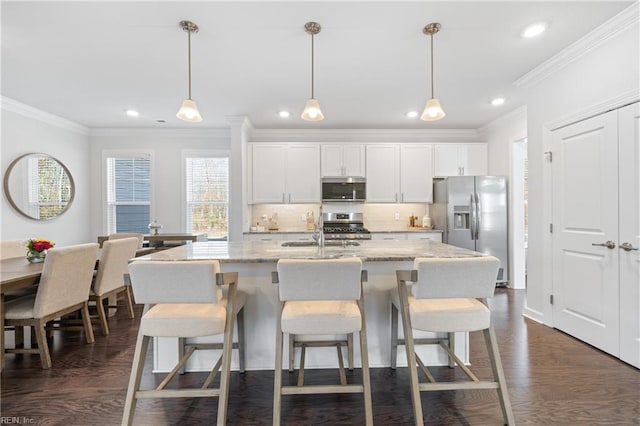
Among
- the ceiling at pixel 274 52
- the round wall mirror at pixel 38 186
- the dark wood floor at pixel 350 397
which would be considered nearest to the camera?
the dark wood floor at pixel 350 397

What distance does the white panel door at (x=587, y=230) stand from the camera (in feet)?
8.21

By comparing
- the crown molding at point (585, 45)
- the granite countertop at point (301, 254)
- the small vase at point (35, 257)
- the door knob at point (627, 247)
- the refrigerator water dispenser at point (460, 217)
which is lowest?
the small vase at point (35, 257)

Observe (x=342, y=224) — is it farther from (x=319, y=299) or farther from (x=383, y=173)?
(x=319, y=299)

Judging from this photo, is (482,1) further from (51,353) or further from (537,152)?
(51,353)

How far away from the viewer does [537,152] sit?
131 inches

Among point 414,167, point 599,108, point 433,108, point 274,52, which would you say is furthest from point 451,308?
point 414,167

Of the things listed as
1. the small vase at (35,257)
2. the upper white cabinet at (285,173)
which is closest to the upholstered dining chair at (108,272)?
the small vase at (35,257)

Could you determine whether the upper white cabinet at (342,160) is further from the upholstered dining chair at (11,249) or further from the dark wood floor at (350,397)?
the upholstered dining chair at (11,249)

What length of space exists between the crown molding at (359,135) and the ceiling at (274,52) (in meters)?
0.98

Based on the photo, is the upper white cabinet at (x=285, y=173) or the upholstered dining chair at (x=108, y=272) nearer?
the upholstered dining chair at (x=108, y=272)

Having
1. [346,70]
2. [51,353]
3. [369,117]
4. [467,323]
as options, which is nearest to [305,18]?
[346,70]

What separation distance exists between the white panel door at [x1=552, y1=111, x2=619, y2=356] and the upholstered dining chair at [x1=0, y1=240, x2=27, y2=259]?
549 centimetres

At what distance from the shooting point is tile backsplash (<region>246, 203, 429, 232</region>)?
5460 millimetres

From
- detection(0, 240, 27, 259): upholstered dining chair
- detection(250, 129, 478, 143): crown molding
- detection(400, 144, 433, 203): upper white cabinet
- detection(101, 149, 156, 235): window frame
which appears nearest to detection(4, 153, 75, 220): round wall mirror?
detection(101, 149, 156, 235): window frame
